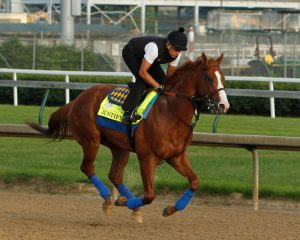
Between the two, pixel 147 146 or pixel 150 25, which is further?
pixel 150 25

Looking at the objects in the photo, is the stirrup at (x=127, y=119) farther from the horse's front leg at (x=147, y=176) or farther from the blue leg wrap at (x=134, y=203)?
the blue leg wrap at (x=134, y=203)

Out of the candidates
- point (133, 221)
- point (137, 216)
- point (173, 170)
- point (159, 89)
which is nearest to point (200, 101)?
point (159, 89)

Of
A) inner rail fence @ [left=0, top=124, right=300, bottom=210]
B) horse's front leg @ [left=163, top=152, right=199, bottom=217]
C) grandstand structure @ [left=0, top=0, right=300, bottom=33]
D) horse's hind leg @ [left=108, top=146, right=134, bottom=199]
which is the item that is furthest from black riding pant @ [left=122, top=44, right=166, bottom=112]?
grandstand structure @ [left=0, top=0, right=300, bottom=33]

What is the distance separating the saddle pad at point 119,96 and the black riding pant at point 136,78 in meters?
0.13

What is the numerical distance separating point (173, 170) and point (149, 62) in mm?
3501

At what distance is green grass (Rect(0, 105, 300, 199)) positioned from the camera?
408 inches

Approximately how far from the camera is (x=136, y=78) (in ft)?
28.3

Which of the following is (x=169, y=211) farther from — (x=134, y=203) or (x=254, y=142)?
(x=254, y=142)

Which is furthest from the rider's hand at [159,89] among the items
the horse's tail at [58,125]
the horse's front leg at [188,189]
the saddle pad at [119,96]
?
the horse's tail at [58,125]

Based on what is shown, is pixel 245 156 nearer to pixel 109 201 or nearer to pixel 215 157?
pixel 215 157

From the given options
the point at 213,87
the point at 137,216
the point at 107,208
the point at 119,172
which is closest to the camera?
the point at 213,87

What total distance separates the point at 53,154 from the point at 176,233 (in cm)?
528

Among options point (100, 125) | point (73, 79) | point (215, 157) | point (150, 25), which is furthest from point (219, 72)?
point (150, 25)

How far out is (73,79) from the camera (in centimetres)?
2308
